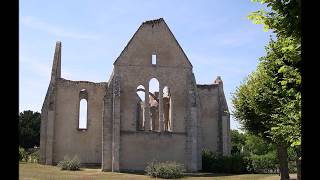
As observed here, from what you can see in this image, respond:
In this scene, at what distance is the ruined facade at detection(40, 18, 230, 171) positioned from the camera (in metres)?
33.4

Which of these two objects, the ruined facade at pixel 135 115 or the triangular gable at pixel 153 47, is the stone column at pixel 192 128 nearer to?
the ruined facade at pixel 135 115

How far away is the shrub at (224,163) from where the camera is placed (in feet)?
112

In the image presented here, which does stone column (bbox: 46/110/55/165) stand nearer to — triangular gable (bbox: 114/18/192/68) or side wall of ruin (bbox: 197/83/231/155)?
triangular gable (bbox: 114/18/192/68)

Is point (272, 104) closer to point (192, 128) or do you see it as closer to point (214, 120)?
point (192, 128)

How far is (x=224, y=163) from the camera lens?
34.1m

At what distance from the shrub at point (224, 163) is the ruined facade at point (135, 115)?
931 mm

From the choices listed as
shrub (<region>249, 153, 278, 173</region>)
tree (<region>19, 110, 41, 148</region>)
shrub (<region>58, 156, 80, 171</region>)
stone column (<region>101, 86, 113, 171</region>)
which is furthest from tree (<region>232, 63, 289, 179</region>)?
tree (<region>19, 110, 41, 148</region>)

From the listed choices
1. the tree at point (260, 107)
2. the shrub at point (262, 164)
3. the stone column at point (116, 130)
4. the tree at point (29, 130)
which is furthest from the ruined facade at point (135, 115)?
the tree at point (29, 130)

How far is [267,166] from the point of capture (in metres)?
35.3

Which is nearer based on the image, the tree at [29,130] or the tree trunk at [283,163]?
the tree trunk at [283,163]

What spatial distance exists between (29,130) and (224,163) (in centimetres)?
3274

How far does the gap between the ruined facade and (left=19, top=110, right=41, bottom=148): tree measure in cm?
2074

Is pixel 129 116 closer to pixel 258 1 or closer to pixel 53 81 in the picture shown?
pixel 53 81

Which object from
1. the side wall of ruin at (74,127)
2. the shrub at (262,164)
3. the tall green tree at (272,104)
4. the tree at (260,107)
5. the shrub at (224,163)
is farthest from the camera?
the side wall of ruin at (74,127)
